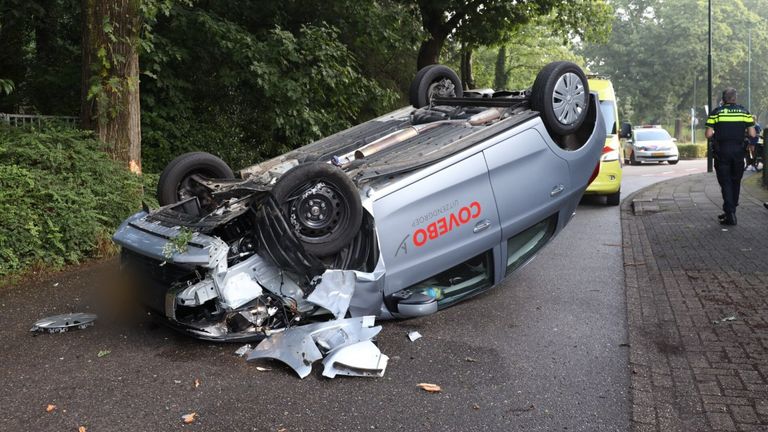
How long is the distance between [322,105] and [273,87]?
162cm

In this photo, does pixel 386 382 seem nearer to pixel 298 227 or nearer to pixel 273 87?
pixel 298 227

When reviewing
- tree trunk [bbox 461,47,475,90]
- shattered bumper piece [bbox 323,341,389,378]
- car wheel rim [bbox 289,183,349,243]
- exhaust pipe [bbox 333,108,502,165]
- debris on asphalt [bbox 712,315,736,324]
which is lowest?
debris on asphalt [bbox 712,315,736,324]

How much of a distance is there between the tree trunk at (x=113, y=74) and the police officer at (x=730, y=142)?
26.0 feet

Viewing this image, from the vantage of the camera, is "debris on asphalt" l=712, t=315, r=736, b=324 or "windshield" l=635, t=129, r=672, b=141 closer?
"debris on asphalt" l=712, t=315, r=736, b=324

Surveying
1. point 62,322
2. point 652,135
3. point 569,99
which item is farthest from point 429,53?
point 652,135

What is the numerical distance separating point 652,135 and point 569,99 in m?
26.3

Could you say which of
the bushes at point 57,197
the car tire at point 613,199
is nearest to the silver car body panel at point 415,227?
the bushes at point 57,197

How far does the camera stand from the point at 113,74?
8766mm

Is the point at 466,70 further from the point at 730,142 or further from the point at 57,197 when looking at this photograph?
the point at 57,197

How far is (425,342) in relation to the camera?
15.8 feet

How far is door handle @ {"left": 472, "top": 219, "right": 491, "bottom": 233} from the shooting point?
5.26m

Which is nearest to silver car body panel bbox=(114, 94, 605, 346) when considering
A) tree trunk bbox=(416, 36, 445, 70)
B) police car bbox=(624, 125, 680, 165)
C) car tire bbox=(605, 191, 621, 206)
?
car tire bbox=(605, 191, 621, 206)

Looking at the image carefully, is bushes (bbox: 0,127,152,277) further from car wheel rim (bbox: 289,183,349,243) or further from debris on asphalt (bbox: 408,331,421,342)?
debris on asphalt (bbox: 408,331,421,342)

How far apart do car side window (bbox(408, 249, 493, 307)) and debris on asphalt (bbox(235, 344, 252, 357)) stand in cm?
138
